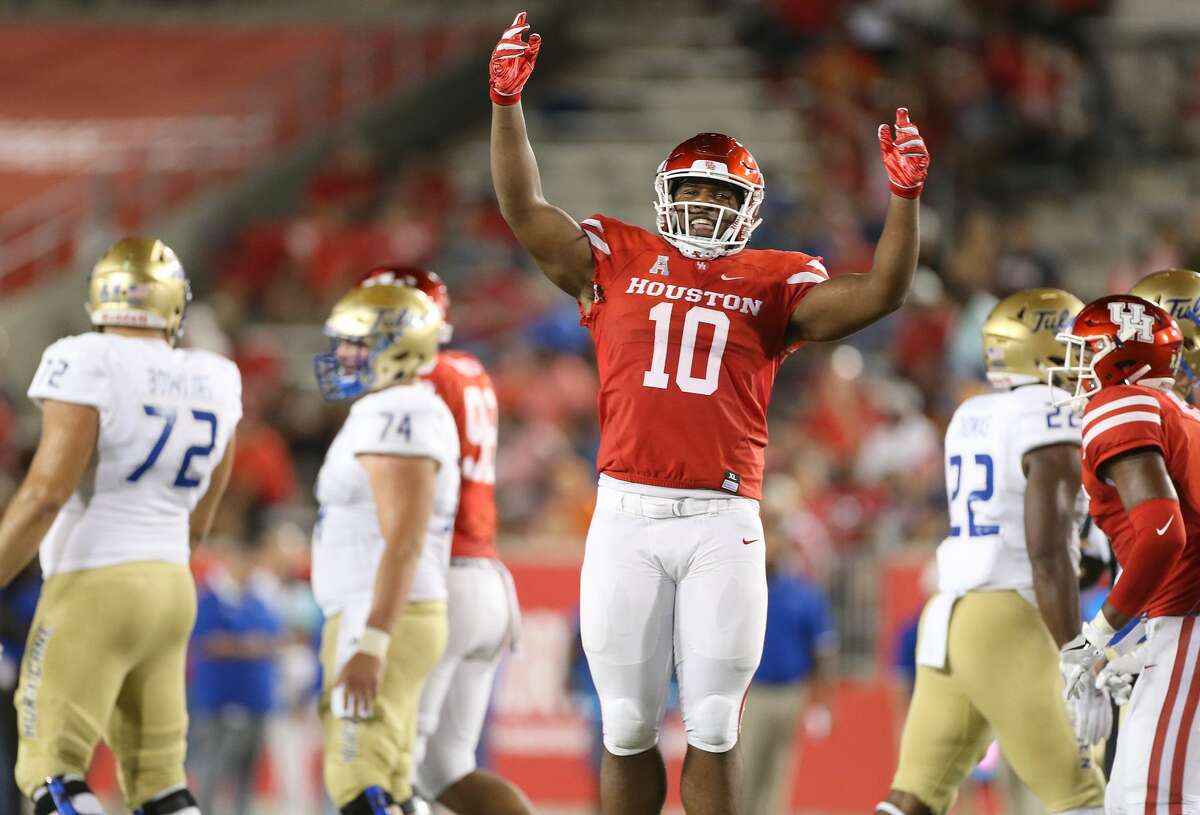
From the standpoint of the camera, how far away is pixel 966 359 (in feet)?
36.4

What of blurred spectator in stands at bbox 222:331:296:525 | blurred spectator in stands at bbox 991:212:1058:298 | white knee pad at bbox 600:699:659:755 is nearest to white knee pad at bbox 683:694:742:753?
white knee pad at bbox 600:699:659:755

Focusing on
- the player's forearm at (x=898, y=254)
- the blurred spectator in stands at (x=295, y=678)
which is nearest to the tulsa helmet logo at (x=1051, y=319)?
the player's forearm at (x=898, y=254)

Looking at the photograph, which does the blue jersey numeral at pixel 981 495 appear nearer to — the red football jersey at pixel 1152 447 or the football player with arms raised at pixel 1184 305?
the football player with arms raised at pixel 1184 305

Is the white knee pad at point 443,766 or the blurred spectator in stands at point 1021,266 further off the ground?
the blurred spectator in stands at point 1021,266

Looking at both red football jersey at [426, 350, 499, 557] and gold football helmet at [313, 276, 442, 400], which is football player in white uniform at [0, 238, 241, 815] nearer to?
gold football helmet at [313, 276, 442, 400]

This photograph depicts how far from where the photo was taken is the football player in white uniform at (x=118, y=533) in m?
5.75

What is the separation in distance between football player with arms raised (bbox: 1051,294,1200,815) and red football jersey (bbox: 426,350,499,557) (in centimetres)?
250

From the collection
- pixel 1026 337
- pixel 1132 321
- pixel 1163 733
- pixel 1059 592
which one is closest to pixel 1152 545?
pixel 1163 733

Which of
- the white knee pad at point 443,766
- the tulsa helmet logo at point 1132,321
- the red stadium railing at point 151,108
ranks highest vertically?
the red stadium railing at point 151,108

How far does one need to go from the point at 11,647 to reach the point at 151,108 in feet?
42.8

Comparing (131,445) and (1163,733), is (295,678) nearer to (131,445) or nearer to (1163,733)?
(131,445)

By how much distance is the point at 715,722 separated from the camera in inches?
206

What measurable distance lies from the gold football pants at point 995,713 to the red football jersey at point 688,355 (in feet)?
4.13

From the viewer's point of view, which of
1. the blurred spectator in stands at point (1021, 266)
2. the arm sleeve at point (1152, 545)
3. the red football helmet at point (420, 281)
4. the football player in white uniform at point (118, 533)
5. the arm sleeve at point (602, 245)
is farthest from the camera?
the blurred spectator in stands at point (1021, 266)
